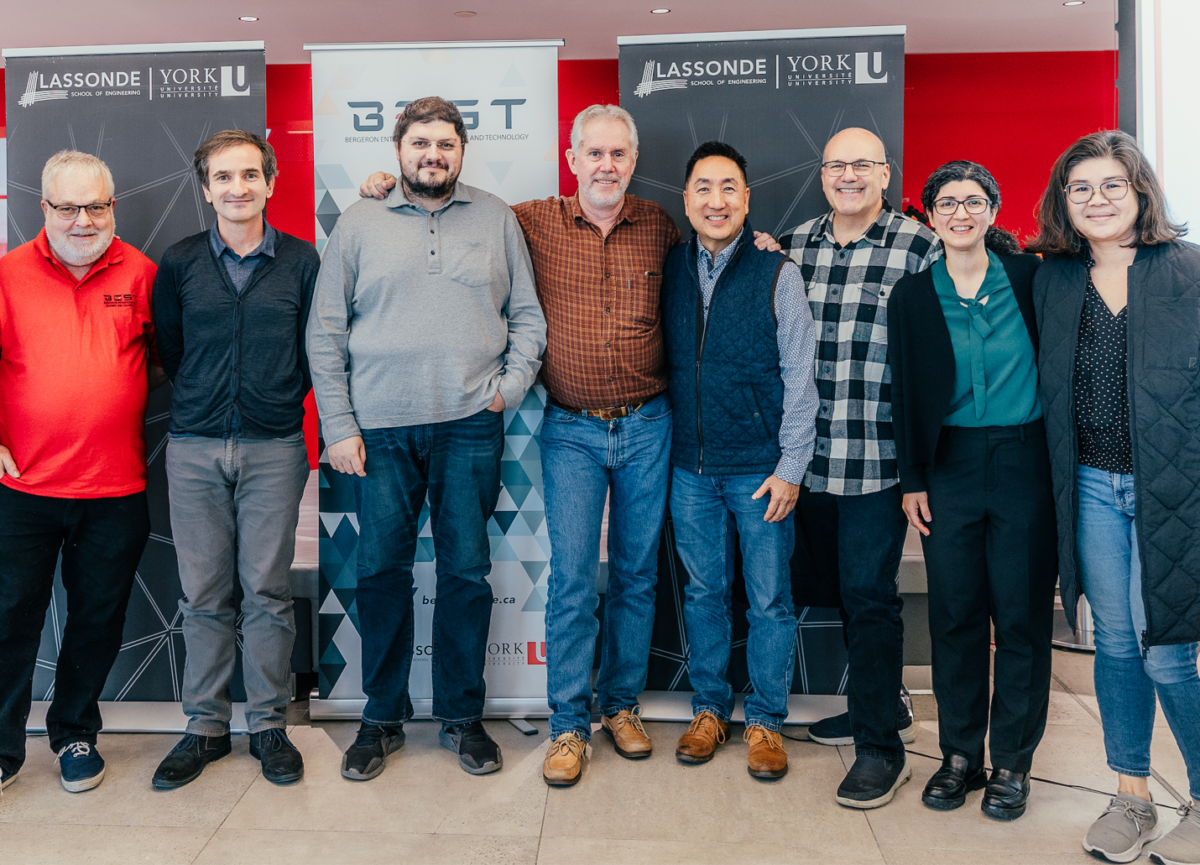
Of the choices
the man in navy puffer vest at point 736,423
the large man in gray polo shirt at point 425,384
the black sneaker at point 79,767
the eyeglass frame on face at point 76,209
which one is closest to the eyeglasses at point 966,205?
the man in navy puffer vest at point 736,423

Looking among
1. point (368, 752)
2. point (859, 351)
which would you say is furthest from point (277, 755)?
point (859, 351)

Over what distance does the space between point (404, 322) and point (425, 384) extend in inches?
7.3

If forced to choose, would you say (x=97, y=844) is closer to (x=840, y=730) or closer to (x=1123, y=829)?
(x=840, y=730)

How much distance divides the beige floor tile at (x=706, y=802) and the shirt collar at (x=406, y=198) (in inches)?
68.0

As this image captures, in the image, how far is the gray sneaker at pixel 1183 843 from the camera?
2.18m

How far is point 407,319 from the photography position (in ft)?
8.50

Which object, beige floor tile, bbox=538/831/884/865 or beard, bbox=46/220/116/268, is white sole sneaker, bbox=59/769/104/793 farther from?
beard, bbox=46/220/116/268

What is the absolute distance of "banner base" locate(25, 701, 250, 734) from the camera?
119 inches

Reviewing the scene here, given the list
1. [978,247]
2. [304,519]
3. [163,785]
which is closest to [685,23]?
[304,519]

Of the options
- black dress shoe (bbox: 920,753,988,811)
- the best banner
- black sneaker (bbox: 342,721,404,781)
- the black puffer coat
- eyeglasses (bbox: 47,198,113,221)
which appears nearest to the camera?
the black puffer coat

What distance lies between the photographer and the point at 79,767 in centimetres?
264

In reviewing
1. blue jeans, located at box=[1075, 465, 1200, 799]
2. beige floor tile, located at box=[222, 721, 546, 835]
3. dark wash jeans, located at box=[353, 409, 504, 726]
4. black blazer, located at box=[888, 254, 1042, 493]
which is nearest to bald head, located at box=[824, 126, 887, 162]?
black blazer, located at box=[888, 254, 1042, 493]

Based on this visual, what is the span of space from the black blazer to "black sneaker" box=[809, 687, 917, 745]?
93cm

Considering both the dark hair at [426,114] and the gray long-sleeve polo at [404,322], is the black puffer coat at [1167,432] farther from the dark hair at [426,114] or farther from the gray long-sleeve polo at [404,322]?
the dark hair at [426,114]
